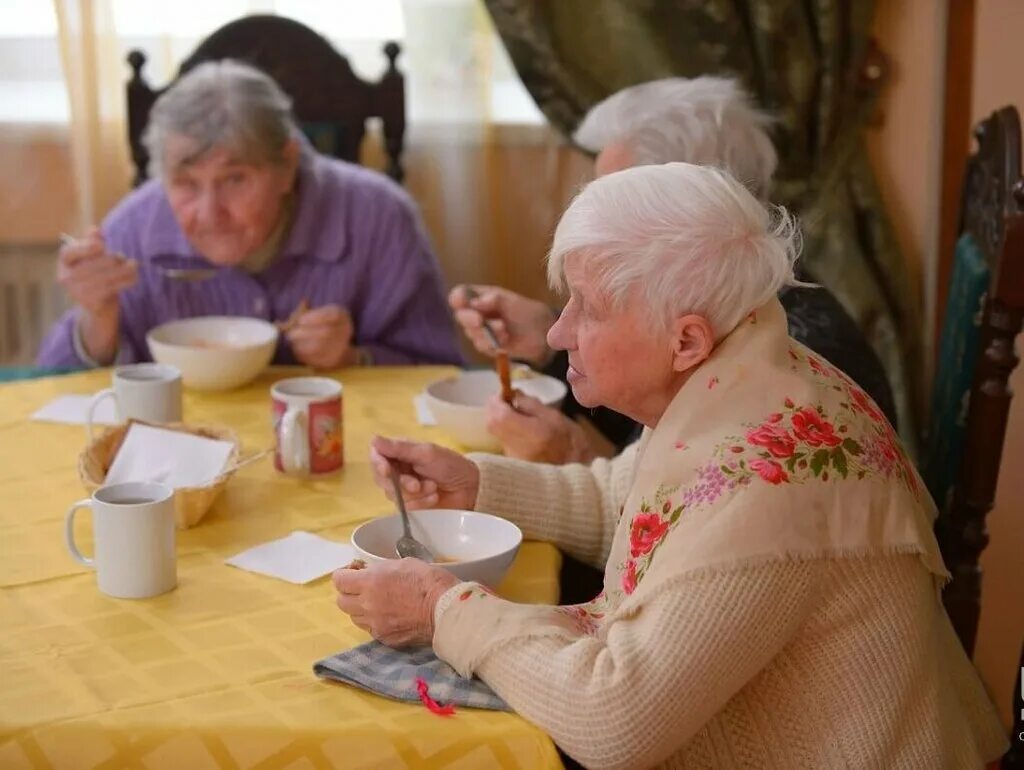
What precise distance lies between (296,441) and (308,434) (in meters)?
0.02

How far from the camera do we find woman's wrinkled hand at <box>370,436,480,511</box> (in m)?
1.64

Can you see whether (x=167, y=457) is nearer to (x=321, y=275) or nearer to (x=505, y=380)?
(x=505, y=380)

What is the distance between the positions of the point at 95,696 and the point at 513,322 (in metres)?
1.17

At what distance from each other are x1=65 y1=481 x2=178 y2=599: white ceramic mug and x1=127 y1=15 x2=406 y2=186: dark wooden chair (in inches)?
69.3

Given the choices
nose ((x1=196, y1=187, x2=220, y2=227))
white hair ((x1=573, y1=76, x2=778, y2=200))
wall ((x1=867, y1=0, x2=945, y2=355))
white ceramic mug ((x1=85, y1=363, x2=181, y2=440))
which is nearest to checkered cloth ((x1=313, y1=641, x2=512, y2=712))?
white ceramic mug ((x1=85, y1=363, x2=181, y2=440))

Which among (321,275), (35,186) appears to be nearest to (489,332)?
(321,275)

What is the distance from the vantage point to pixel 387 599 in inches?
50.2

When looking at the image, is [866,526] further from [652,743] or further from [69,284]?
[69,284]

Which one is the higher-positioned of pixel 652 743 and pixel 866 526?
pixel 866 526

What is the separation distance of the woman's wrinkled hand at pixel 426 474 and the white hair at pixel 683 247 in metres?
0.44

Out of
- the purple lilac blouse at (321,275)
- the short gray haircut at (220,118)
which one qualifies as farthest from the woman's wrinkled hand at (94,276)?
the short gray haircut at (220,118)

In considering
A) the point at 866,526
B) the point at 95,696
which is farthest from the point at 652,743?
the point at 95,696

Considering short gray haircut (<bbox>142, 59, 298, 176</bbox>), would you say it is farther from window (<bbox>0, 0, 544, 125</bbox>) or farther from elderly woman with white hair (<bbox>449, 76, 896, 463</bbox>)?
elderly woman with white hair (<bbox>449, 76, 896, 463</bbox>)

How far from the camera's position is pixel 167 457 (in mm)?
1720
